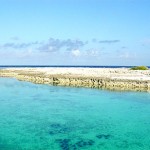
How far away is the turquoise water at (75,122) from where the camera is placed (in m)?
19.3

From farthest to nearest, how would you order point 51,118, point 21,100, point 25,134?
point 21,100, point 51,118, point 25,134

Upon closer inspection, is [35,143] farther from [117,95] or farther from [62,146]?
[117,95]

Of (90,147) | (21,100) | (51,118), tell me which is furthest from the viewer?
(21,100)

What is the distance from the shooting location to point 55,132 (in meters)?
21.7

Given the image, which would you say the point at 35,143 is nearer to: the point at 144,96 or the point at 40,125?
the point at 40,125

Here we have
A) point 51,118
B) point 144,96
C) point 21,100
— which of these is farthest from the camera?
point 144,96

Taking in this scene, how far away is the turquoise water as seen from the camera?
761 inches

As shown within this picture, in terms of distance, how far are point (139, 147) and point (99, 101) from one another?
60.8ft

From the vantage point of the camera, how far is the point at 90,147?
18.6 metres

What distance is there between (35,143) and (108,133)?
5533mm

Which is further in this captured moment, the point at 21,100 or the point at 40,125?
the point at 21,100

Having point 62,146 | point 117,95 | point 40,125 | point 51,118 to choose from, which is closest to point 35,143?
point 62,146

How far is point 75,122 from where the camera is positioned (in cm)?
2523

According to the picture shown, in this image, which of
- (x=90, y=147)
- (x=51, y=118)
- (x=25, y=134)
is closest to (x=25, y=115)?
(x=51, y=118)
